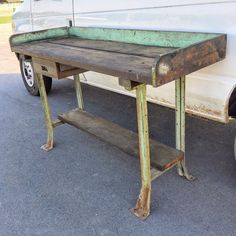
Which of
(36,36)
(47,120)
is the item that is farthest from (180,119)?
(36,36)

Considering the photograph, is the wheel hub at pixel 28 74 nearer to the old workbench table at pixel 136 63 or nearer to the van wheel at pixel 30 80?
the van wheel at pixel 30 80

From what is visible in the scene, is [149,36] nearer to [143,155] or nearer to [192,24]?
[192,24]

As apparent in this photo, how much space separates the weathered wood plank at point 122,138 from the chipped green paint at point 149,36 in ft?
2.41

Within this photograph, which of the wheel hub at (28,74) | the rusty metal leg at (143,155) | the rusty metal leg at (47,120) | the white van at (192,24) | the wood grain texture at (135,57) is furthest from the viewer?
the wheel hub at (28,74)

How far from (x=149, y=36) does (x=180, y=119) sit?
0.65m

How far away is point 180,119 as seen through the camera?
7.73 ft

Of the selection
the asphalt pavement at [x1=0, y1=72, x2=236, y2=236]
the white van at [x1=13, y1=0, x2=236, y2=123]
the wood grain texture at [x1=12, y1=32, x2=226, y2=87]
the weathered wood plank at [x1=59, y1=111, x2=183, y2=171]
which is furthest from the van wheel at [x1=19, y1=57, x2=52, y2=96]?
the wood grain texture at [x1=12, y1=32, x2=226, y2=87]

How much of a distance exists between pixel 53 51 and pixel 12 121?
5.89ft

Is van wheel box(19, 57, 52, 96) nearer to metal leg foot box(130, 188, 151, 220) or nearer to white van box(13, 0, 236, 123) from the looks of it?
white van box(13, 0, 236, 123)

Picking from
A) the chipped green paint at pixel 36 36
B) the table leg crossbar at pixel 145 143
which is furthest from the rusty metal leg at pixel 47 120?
the chipped green paint at pixel 36 36

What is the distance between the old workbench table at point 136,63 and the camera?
1744 mm

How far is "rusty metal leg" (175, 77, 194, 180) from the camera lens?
225cm

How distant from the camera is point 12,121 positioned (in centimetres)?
396

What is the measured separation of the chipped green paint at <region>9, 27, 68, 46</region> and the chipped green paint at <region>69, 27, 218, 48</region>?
0.25 metres
